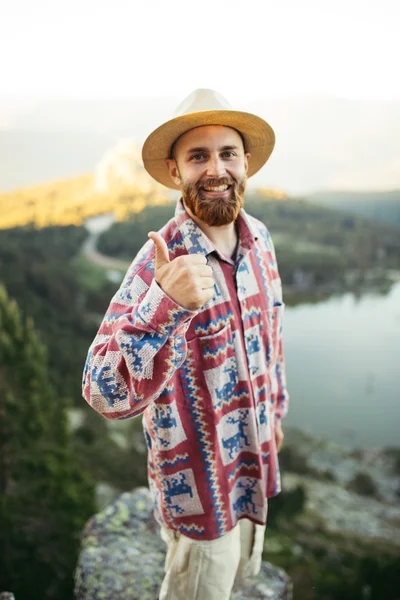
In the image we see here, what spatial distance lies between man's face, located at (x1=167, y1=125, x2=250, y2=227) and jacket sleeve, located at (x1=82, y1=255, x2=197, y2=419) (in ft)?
1.39

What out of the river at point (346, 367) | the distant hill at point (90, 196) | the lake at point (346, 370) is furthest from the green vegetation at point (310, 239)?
the distant hill at point (90, 196)

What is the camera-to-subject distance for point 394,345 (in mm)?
40688

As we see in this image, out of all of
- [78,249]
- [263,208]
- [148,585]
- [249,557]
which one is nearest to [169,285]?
[249,557]

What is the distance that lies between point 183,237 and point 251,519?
3.61 feet

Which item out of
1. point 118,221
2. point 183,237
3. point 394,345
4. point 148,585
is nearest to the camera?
point 183,237

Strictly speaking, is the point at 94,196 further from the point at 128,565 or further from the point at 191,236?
the point at 191,236

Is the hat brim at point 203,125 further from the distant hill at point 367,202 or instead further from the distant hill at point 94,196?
the distant hill at point 367,202

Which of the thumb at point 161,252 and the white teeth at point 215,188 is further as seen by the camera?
the white teeth at point 215,188

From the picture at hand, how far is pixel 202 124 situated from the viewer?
1545mm

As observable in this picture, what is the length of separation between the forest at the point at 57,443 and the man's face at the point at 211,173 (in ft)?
13.3

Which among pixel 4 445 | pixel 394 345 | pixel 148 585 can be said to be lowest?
pixel 394 345

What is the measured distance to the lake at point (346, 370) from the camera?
1237 inches

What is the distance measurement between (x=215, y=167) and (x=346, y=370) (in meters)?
37.3

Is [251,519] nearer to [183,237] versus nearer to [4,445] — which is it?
[183,237]
